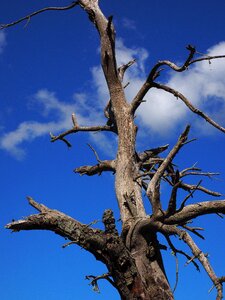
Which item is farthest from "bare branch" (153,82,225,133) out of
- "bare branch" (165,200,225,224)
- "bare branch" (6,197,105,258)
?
"bare branch" (6,197,105,258)

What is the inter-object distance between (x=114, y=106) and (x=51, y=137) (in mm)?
1932

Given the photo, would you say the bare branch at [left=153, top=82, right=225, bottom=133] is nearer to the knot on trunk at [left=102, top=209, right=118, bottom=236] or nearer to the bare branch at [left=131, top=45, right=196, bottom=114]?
the bare branch at [left=131, top=45, right=196, bottom=114]

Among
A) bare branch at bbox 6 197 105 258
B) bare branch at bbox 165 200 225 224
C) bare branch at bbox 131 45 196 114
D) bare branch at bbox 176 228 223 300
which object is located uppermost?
bare branch at bbox 131 45 196 114

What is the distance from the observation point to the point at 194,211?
5.36 meters

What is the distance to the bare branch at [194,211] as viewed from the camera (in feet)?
17.5

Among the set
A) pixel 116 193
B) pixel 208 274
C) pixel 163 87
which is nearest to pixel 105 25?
pixel 163 87

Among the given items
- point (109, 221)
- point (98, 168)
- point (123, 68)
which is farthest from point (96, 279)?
point (123, 68)

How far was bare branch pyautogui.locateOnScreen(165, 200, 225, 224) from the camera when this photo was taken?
533 centimetres

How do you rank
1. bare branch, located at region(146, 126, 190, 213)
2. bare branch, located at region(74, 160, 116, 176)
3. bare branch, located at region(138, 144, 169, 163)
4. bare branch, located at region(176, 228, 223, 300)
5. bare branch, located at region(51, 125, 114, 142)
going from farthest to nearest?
1. bare branch, located at region(51, 125, 114, 142)
2. bare branch, located at region(138, 144, 169, 163)
3. bare branch, located at region(74, 160, 116, 176)
4. bare branch, located at region(146, 126, 190, 213)
5. bare branch, located at region(176, 228, 223, 300)

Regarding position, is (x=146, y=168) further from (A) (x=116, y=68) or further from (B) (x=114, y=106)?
(A) (x=116, y=68)

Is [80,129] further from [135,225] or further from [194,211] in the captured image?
[194,211]

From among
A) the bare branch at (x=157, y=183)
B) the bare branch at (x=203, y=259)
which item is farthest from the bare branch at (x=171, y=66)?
the bare branch at (x=203, y=259)

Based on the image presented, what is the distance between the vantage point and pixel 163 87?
8.06 meters

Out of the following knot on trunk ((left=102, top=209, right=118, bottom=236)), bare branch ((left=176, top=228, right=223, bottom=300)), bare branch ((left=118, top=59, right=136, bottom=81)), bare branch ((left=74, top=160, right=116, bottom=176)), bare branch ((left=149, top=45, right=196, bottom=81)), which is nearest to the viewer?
bare branch ((left=176, top=228, right=223, bottom=300))
